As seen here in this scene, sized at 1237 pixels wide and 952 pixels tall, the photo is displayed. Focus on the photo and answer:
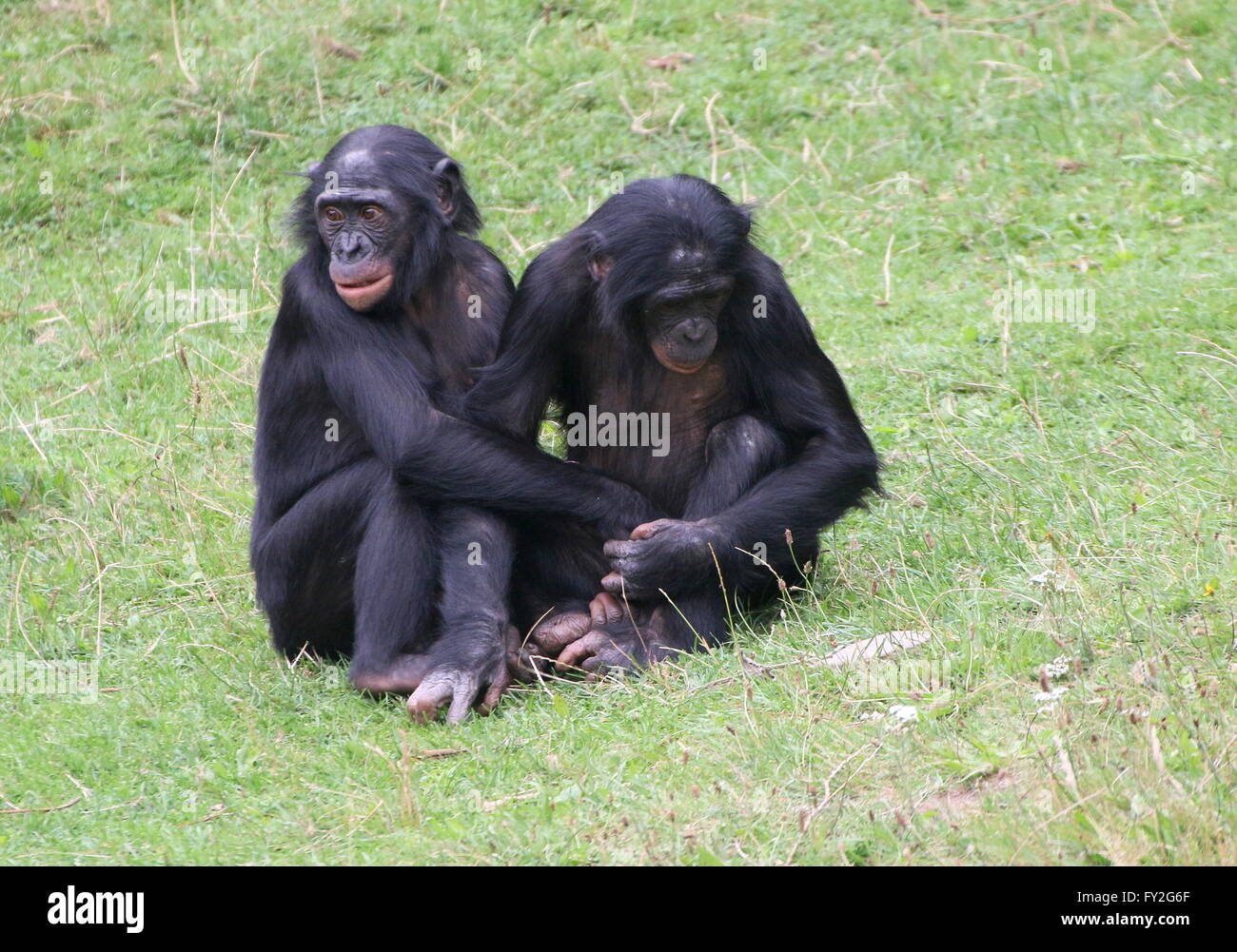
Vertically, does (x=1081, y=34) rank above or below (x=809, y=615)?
above

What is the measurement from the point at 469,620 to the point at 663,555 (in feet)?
2.81

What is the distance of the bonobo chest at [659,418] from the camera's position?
6906mm

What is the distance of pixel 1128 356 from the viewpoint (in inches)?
334

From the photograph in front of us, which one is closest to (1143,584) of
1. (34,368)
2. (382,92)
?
(34,368)

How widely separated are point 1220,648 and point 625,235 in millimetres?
2852

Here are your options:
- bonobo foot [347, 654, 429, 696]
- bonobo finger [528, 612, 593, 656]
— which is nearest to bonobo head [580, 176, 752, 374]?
bonobo finger [528, 612, 593, 656]

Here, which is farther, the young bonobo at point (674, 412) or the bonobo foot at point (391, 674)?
the young bonobo at point (674, 412)

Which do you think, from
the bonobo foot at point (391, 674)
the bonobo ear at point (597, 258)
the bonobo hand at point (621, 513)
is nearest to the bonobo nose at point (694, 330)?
the bonobo ear at point (597, 258)

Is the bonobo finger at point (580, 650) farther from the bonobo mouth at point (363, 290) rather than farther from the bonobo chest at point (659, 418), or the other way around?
the bonobo mouth at point (363, 290)

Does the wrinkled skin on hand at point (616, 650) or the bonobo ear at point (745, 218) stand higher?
the bonobo ear at point (745, 218)

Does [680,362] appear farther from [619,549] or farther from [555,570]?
[555,570]

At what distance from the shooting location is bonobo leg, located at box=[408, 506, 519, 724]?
614 centimetres

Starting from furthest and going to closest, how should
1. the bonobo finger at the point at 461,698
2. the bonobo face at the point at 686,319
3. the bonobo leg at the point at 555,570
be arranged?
1. the bonobo leg at the point at 555,570
2. the bonobo face at the point at 686,319
3. the bonobo finger at the point at 461,698

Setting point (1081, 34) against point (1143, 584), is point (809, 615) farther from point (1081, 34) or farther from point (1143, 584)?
point (1081, 34)
